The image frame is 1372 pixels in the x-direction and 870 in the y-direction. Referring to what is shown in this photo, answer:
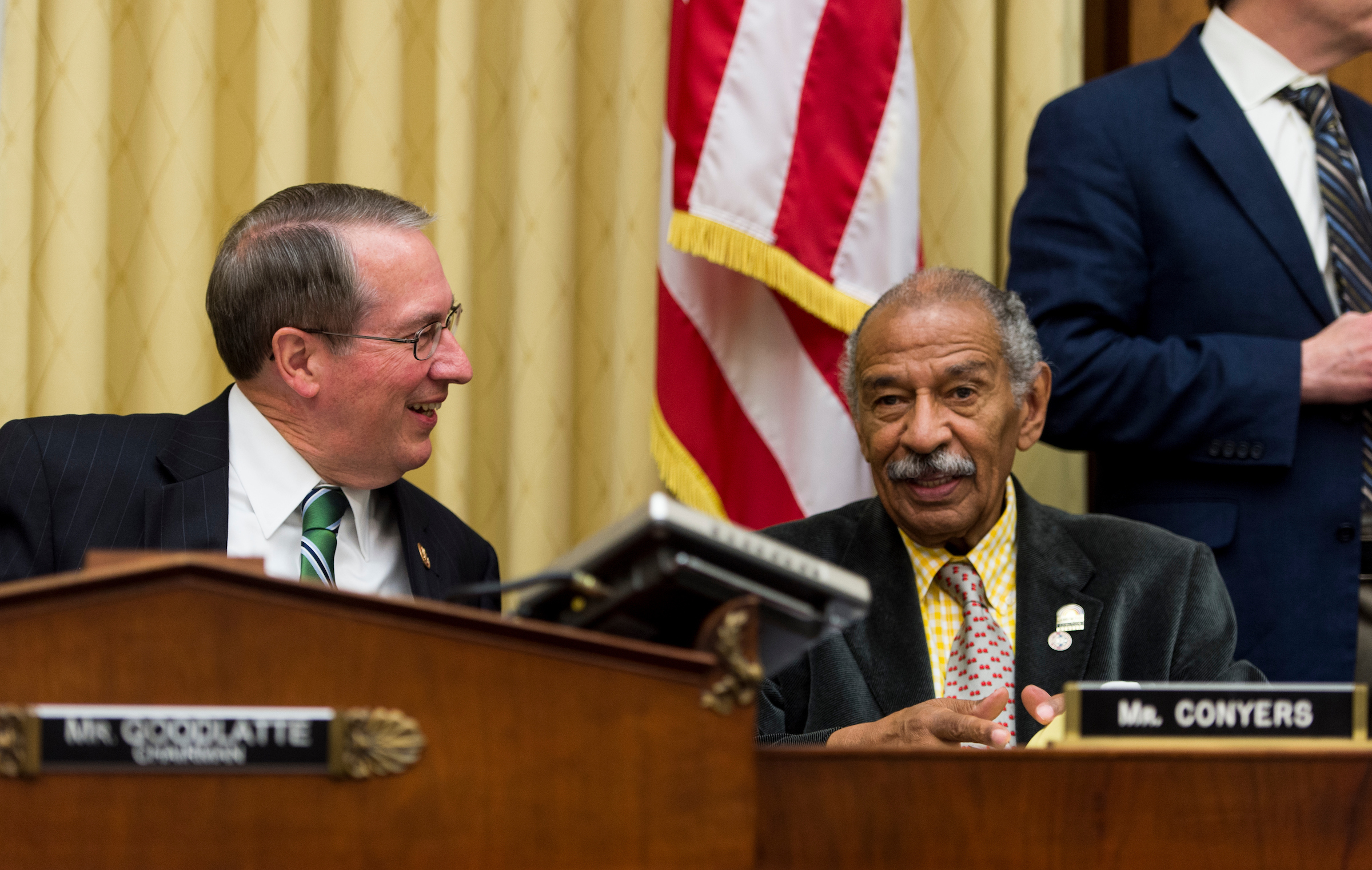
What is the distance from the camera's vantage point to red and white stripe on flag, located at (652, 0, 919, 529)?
2986 millimetres

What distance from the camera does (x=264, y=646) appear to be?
0.92m

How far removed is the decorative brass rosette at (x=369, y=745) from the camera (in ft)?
3.00

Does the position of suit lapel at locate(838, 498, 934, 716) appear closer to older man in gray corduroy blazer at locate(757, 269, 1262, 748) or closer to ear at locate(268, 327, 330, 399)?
older man in gray corduroy blazer at locate(757, 269, 1262, 748)

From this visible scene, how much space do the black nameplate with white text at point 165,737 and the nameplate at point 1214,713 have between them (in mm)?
549

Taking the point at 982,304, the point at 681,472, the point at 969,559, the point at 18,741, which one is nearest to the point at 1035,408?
the point at 982,304

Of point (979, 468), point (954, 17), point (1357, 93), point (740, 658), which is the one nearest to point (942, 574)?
point (979, 468)

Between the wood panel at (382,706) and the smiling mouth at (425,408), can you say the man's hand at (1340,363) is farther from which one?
the wood panel at (382,706)

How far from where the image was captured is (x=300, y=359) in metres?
2.11

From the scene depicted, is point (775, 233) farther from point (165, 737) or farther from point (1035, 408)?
point (165, 737)

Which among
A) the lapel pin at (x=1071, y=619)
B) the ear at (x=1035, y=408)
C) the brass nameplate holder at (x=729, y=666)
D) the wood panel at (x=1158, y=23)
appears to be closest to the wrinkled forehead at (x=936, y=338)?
the ear at (x=1035, y=408)

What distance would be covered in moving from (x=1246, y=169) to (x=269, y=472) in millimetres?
1844

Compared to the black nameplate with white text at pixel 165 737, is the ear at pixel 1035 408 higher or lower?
higher

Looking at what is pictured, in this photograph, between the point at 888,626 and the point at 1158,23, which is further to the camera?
the point at 1158,23

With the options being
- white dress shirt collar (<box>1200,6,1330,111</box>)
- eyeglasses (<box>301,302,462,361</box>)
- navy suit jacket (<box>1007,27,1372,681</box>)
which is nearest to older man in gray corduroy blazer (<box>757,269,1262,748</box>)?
navy suit jacket (<box>1007,27,1372,681</box>)
